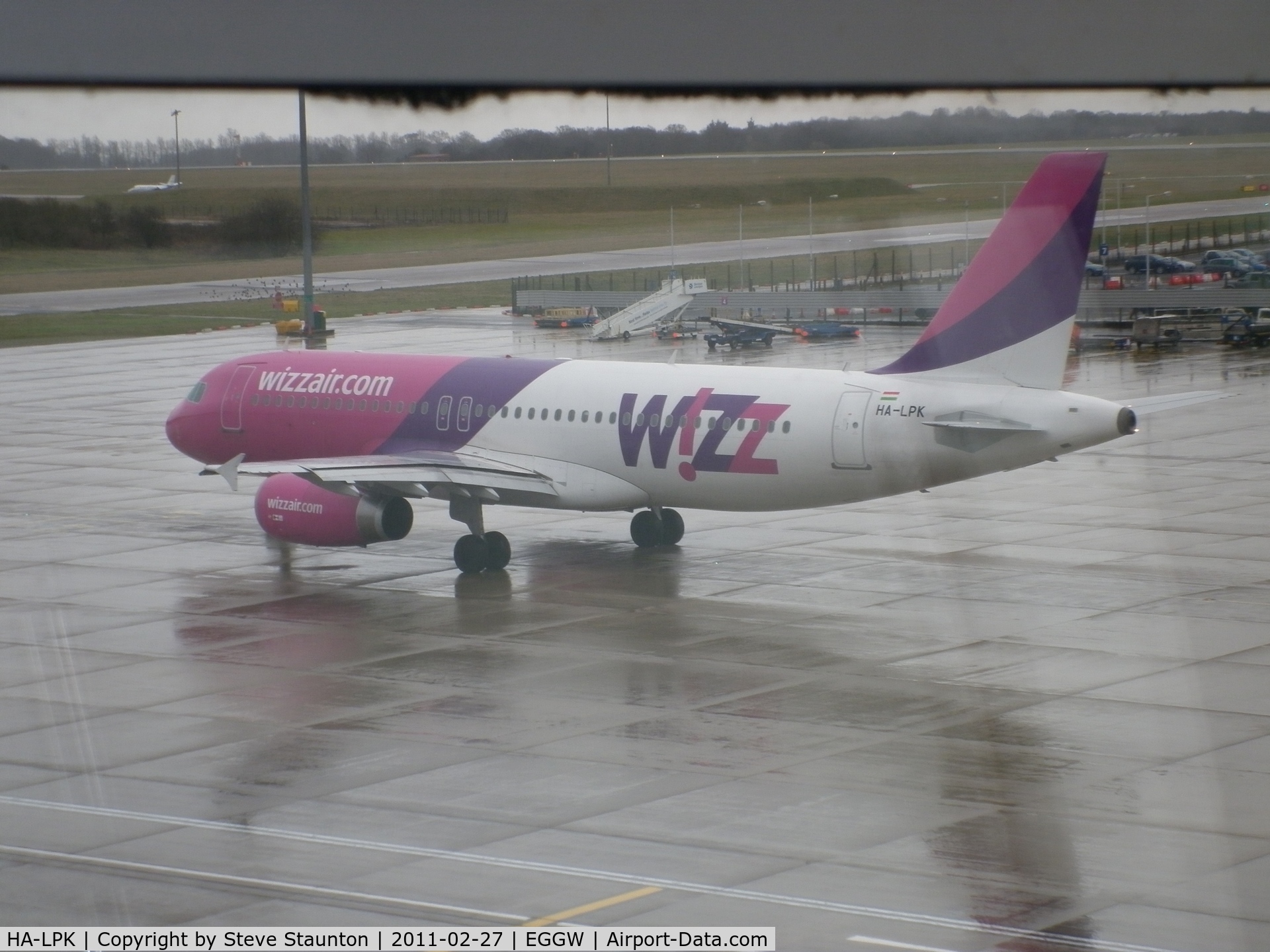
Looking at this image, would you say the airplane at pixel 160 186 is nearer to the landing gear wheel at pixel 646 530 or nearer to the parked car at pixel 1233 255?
the parked car at pixel 1233 255

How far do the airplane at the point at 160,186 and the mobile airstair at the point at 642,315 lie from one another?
37.5 meters

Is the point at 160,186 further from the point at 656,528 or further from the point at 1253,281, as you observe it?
the point at 656,528

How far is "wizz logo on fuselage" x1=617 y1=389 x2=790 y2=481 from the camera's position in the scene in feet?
103

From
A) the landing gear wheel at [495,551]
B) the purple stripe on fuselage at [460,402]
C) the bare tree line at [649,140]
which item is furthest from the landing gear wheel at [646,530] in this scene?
the bare tree line at [649,140]

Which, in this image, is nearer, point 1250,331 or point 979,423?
point 979,423

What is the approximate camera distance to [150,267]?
28.4ft

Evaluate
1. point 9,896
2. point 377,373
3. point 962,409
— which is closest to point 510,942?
point 9,896

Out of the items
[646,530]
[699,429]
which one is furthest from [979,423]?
[646,530]

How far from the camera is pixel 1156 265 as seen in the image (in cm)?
2258

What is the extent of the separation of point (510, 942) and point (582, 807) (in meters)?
4.34

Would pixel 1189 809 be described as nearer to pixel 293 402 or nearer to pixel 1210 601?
pixel 1210 601

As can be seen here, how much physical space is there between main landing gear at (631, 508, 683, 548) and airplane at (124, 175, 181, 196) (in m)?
28.3

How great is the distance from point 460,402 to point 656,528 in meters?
5.24

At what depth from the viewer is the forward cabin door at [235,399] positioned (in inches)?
1481
